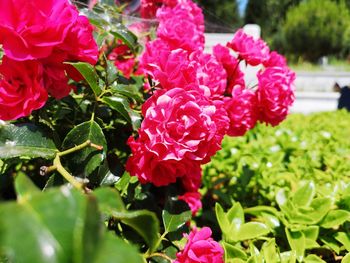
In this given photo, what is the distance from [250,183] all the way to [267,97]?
17.4 inches

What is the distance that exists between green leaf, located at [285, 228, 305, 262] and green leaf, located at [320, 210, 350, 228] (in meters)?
0.08

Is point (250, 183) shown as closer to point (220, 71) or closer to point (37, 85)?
point (220, 71)

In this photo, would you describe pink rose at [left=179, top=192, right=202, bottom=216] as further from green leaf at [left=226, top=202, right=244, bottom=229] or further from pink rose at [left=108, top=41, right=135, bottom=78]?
pink rose at [left=108, top=41, right=135, bottom=78]

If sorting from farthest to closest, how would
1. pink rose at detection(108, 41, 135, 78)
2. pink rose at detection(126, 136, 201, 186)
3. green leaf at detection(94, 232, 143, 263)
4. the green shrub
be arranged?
the green shrub, pink rose at detection(108, 41, 135, 78), pink rose at detection(126, 136, 201, 186), green leaf at detection(94, 232, 143, 263)

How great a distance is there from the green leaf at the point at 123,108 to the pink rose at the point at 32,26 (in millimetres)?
175

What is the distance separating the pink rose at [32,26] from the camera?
681 millimetres

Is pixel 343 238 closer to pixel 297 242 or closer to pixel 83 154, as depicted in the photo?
pixel 297 242

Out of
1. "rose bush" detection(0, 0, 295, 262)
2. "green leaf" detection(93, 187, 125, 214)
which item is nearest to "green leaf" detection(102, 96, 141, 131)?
"rose bush" detection(0, 0, 295, 262)

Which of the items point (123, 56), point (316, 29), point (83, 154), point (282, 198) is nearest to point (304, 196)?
point (282, 198)

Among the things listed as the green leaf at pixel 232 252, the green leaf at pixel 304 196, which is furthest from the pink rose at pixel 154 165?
the green leaf at pixel 304 196

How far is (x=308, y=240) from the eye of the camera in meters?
1.03

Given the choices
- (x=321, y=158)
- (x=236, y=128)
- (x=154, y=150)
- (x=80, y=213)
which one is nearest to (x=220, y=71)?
(x=236, y=128)

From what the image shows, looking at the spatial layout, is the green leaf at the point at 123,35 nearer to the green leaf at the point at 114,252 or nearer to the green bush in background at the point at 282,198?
the green bush in background at the point at 282,198

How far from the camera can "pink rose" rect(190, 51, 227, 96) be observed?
35.7 inches
